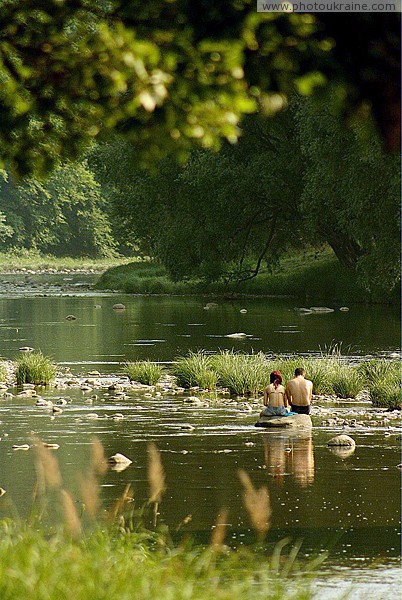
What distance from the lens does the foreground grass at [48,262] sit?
92.9 m

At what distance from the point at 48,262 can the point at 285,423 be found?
80.7m

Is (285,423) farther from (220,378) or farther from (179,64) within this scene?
(179,64)

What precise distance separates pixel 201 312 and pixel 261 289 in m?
9.53

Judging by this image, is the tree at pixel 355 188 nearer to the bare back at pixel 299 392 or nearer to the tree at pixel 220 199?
the tree at pixel 220 199

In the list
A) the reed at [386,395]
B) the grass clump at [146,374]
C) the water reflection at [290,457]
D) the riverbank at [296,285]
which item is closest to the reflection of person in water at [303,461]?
the water reflection at [290,457]

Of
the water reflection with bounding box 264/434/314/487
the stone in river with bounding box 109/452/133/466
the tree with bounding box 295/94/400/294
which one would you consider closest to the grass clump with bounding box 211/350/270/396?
the water reflection with bounding box 264/434/314/487

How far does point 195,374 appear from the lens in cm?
2405

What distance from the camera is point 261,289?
52.8 metres

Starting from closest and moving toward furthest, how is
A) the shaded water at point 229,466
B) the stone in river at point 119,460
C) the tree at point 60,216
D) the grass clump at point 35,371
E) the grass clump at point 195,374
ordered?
the shaded water at point 229,466
the stone in river at point 119,460
the grass clump at point 195,374
the grass clump at point 35,371
the tree at point 60,216

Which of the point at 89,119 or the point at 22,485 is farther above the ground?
the point at 89,119

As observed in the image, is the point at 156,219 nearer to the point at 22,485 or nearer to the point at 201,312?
the point at 201,312

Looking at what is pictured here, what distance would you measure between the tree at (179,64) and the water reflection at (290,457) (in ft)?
28.0

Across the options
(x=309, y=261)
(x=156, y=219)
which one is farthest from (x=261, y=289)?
(x=156, y=219)

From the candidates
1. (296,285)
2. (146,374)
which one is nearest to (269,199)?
(296,285)
